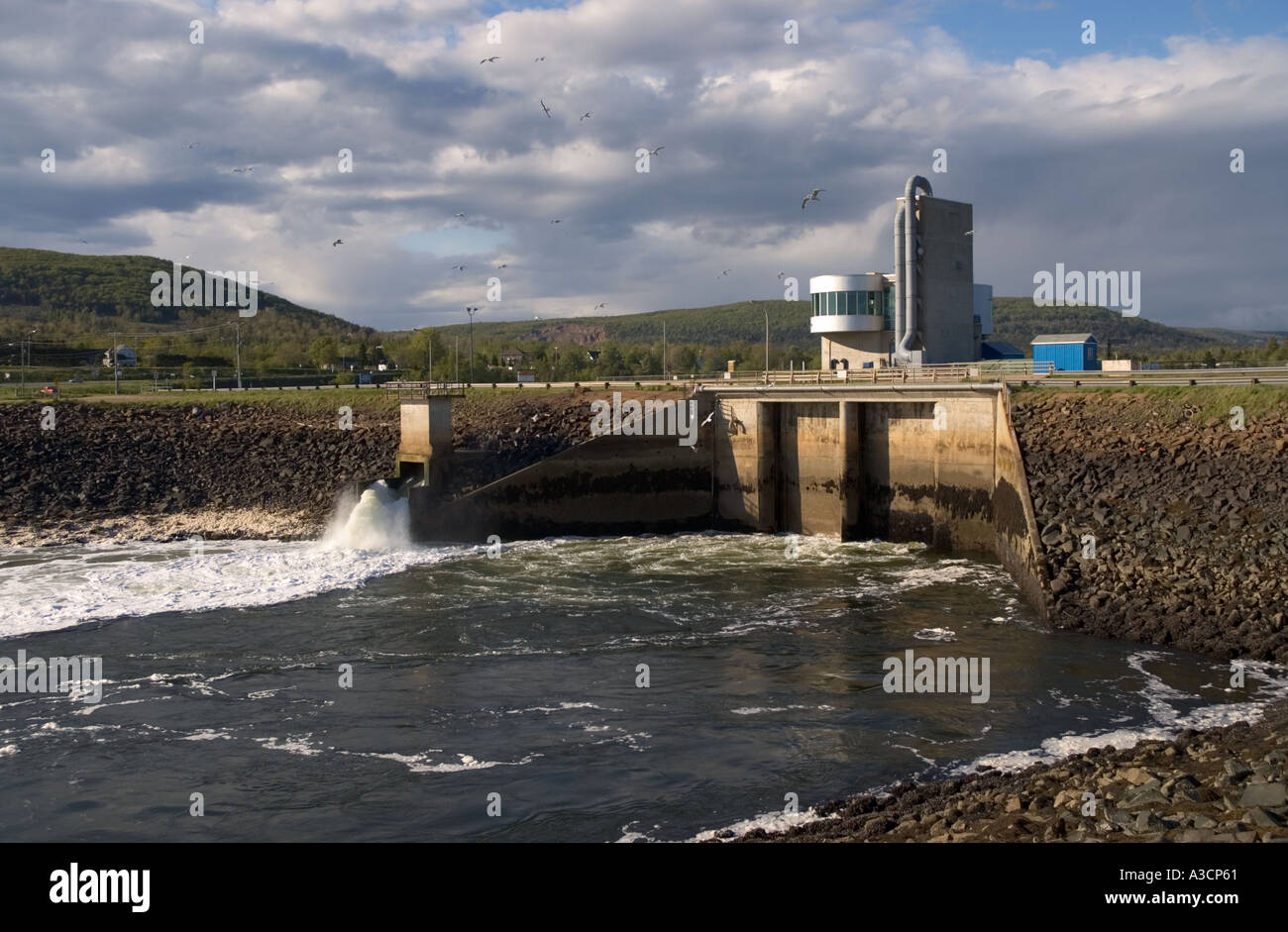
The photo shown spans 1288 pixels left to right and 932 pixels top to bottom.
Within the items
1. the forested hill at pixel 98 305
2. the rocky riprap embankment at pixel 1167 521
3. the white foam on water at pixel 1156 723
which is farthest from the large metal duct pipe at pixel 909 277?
the forested hill at pixel 98 305

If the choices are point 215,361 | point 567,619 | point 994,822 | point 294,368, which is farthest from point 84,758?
point 215,361

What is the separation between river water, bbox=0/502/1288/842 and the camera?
16531mm

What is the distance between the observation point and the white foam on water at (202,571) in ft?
98.2

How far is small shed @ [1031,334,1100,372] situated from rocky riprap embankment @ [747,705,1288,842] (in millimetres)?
39142

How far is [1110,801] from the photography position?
13938mm

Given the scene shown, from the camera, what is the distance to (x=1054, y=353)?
181 ft

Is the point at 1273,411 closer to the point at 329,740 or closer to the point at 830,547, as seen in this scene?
the point at 830,547

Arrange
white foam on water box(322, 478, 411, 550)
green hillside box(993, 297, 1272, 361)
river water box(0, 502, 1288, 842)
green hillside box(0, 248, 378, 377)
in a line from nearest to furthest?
river water box(0, 502, 1288, 842) → white foam on water box(322, 478, 411, 550) → green hillside box(0, 248, 378, 377) → green hillside box(993, 297, 1272, 361)

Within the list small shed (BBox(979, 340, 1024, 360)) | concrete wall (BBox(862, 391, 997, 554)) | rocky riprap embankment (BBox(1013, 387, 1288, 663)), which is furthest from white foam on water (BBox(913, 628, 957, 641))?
small shed (BBox(979, 340, 1024, 360))

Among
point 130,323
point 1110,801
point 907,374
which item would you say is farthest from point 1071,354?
point 130,323

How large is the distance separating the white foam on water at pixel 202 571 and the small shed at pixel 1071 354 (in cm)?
3257

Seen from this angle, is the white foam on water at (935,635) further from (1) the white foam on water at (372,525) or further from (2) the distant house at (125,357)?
(2) the distant house at (125,357)

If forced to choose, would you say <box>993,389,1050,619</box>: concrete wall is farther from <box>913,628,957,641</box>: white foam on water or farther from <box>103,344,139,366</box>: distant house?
<box>103,344,139,366</box>: distant house

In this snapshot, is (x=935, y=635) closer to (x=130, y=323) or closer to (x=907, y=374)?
(x=907, y=374)
